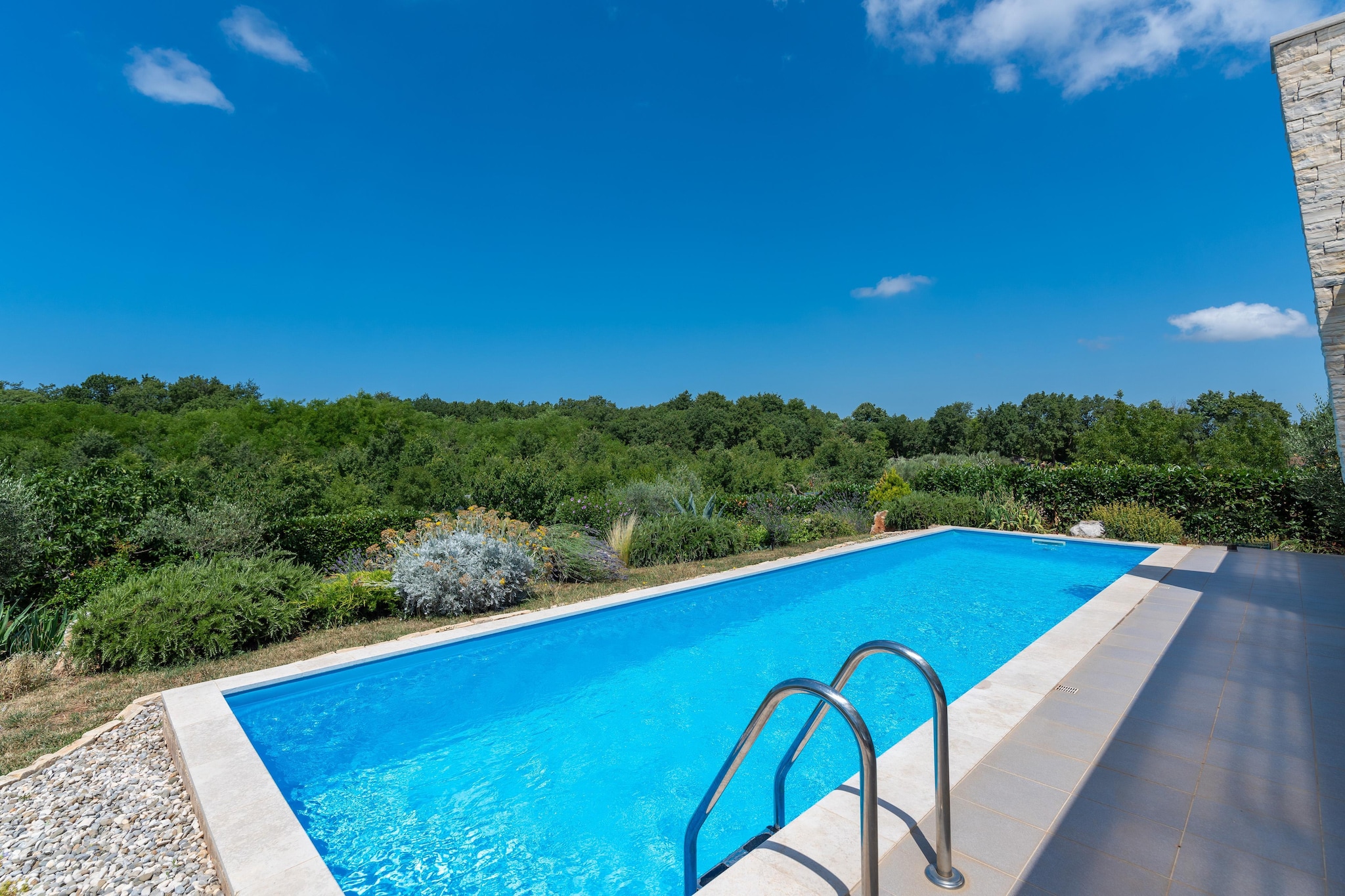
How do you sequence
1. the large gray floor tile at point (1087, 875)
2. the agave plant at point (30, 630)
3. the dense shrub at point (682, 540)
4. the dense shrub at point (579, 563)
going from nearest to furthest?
the large gray floor tile at point (1087, 875)
the agave plant at point (30, 630)
the dense shrub at point (579, 563)
the dense shrub at point (682, 540)

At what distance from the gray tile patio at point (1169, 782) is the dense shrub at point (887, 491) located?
8.78 metres

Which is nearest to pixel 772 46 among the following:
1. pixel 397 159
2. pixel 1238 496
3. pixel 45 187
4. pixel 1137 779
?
pixel 397 159

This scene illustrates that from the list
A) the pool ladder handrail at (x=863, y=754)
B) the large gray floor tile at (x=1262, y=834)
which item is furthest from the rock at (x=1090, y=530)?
the pool ladder handrail at (x=863, y=754)

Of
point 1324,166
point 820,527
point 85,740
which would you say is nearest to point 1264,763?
point 1324,166

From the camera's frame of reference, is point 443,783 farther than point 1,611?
No

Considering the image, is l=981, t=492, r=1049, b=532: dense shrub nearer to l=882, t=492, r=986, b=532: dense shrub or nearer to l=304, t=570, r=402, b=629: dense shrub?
l=882, t=492, r=986, b=532: dense shrub

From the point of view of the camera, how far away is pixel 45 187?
17219 millimetres

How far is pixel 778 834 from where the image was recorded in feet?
7.82

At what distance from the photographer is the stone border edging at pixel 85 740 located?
309cm

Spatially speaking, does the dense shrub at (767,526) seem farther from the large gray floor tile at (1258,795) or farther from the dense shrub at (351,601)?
the large gray floor tile at (1258,795)

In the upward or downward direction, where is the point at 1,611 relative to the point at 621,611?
upward

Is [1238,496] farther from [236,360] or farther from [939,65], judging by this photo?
[236,360]

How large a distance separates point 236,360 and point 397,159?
19100 mm

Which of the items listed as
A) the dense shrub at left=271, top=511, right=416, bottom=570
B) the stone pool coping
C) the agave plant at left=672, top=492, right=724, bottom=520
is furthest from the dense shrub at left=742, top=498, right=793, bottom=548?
the stone pool coping
